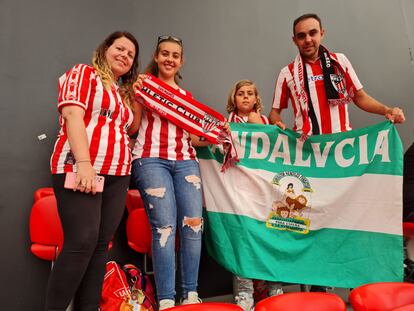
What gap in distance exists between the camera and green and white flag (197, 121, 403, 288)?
→ 1850 mm

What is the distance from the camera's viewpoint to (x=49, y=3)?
88.3 inches

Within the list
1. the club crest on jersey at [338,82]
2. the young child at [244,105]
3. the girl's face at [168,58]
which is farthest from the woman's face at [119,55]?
the club crest on jersey at [338,82]

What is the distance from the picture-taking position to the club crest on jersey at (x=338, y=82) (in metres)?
2.02

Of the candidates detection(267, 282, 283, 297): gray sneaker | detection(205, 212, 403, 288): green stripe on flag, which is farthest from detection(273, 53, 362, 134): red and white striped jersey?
detection(267, 282, 283, 297): gray sneaker

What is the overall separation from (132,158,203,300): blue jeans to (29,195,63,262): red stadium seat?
45 centimetres

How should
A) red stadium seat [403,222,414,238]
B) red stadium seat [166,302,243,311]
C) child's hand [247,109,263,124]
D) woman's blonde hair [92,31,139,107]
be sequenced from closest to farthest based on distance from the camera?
red stadium seat [166,302,243,311]
woman's blonde hair [92,31,139,107]
red stadium seat [403,222,414,238]
child's hand [247,109,263,124]

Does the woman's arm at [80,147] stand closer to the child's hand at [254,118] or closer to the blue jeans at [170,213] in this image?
the blue jeans at [170,213]

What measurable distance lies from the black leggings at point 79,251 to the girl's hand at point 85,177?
4 cm

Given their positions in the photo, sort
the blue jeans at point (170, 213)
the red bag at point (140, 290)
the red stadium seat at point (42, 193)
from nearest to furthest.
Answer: the blue jeans at point (170, 213) < the red bag at point (140, 290) < the red stadium seat at point (42, 193)

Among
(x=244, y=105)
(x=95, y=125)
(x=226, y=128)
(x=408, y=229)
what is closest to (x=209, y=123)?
(x=226, y=128)

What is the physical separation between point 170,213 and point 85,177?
1.63ft

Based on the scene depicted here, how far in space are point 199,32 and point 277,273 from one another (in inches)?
74.8

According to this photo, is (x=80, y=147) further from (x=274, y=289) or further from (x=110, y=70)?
(x=274, y=289)

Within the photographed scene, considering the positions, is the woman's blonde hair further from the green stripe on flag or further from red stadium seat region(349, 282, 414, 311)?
red stadium seat region(349, 282, 414, 311)
